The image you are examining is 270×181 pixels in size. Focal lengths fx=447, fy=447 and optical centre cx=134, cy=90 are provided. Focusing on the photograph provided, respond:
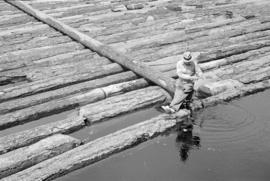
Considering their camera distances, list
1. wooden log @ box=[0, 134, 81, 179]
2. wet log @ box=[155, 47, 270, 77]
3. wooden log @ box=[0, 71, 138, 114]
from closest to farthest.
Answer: wooden log @ box=[0, 134, 81, 179] → wooden log @ box=[0, 71, 138, 114] → wet log @ box=[155, 47, 270, 77]

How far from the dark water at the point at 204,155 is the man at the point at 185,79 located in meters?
0.45

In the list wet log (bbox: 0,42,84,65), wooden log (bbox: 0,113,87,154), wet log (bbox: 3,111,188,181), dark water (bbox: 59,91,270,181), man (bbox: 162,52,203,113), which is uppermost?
man (bbox: 162,52,203,113)

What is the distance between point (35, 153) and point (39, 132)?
1.87ft

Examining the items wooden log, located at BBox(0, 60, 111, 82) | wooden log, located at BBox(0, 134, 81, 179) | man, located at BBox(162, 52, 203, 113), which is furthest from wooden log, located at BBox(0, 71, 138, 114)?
man, located at BBox(162, 52, 203, 113)

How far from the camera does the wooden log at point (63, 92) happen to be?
7.71 metres

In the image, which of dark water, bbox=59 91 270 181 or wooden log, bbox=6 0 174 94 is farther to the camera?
wooden log, bbox=6 0 174 94

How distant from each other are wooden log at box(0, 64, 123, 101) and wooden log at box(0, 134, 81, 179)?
1.77 metres

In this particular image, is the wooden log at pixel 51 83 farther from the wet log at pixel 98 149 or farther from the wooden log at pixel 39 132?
the wet log at pixel 98 149

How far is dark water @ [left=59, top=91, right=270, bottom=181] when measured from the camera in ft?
20.5

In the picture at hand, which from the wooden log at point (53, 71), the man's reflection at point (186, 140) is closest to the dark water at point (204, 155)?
the man's reflection at point (186, 140)

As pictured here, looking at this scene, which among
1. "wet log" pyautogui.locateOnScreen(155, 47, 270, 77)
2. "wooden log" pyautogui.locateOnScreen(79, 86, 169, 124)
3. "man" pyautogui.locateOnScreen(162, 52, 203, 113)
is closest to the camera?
"man" pyautogui.locateOnScreen(162, 52, 203, 113)

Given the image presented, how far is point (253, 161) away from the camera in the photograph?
21.4ft

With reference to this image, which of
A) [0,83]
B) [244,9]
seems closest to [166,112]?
[0,83]

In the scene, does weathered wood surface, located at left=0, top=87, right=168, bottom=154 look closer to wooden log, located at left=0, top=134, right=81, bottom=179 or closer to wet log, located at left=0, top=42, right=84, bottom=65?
wooden log, located at left=0, top=134, right=81, bottom=179
